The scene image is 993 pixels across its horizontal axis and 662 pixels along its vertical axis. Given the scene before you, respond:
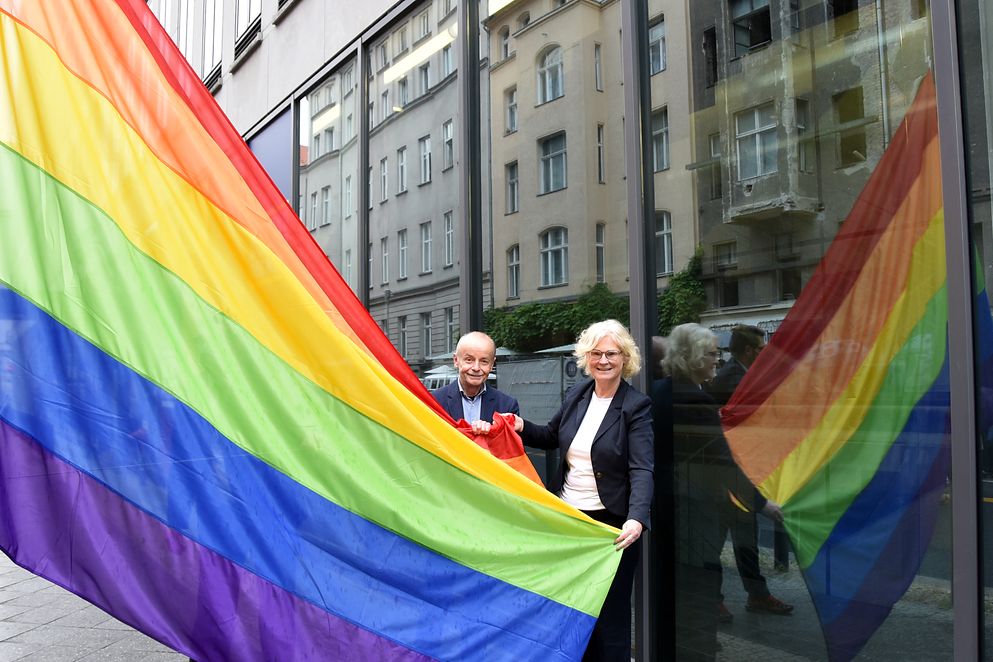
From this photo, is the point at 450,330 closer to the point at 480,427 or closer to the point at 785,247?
the point at 480,427

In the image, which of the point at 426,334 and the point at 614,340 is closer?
the point at 614,340

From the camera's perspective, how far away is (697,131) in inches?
161

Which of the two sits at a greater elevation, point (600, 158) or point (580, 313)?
point (600, 158)

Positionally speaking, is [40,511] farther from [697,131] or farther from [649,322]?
[697,131]

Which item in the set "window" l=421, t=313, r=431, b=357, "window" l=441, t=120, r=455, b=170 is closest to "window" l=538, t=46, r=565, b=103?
"window" l=441, t=120, r=455, b=170

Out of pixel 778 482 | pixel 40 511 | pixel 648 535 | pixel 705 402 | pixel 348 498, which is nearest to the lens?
pixel 40 511

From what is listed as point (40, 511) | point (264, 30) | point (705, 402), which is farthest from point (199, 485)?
point (264, 30)

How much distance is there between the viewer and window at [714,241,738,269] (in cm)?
385

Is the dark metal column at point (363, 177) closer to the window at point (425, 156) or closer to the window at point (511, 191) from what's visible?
the window at point (425, 156)

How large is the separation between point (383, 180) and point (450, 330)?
163 centimetres

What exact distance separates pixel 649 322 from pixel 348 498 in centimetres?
192

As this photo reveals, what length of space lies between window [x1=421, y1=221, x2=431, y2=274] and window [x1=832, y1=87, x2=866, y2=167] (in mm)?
3519

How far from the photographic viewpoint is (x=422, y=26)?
6453 mm

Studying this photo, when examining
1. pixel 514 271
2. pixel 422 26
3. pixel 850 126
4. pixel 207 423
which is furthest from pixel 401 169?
pixel 207 423
